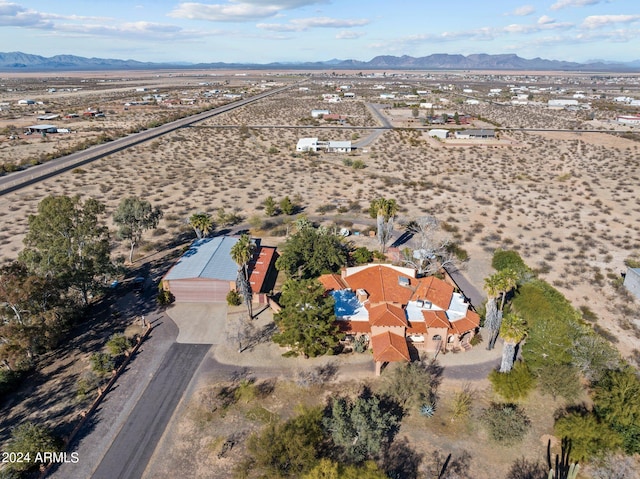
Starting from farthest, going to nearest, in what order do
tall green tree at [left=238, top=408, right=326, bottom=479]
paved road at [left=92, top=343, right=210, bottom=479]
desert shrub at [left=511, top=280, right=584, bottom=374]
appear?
desert shrub at [left=511, top=280, right=584, bottom=374], paved road at [left=92, top=343, right=210, bottom=479], tall green tree at [left=238, top=408, right=326, bottom=479]

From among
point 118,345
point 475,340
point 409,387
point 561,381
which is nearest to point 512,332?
point 561,381

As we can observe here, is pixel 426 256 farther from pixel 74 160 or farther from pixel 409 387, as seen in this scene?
pixel 74 160

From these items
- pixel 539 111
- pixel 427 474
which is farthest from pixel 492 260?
pixel 539 111

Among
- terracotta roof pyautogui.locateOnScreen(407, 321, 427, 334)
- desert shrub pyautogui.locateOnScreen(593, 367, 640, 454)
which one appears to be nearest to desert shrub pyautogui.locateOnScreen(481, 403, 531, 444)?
desert shrub pyautogui.locateOnScreen(593, 367, 640, 454)

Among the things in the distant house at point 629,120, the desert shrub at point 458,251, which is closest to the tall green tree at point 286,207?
the desert shrub at point 458,251

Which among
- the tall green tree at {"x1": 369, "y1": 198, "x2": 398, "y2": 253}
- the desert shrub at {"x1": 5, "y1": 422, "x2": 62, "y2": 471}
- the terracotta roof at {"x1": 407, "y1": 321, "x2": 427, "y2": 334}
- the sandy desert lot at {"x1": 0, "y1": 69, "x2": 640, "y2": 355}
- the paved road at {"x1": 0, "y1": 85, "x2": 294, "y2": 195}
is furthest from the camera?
the paved road at {"x1": 0, "y1": 85, "x2": 294, "y2": 195}

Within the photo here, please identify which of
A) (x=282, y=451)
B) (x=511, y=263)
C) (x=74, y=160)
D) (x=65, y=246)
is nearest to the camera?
(x=282, y=451)

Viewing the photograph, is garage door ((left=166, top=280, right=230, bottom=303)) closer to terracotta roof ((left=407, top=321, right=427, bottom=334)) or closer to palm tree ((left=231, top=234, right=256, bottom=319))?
palm tree ((left=231, top=234, right=256, bottom=319))

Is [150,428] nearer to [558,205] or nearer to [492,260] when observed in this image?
[492,260]
